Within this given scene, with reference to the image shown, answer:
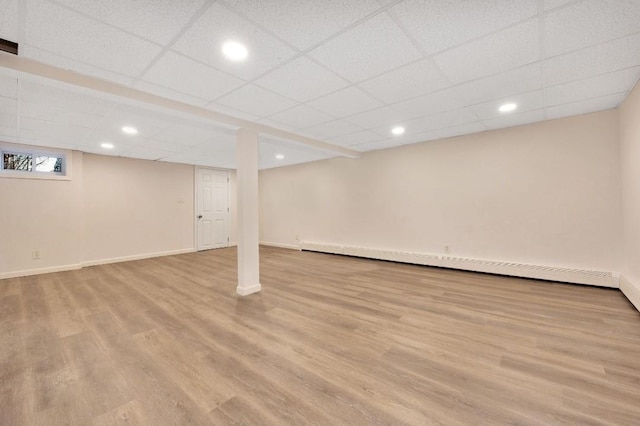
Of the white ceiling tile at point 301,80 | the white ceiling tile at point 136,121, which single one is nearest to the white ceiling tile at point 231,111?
the white ceiling tile at point 136,121

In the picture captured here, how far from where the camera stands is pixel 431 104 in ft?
11.2

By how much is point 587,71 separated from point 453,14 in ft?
6.24

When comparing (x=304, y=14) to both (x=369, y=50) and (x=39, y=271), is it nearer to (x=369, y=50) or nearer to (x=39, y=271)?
(x=369, y=50)

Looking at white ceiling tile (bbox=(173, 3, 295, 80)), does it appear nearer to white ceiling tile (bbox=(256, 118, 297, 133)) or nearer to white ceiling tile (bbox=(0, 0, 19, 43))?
white ceiling tile (bbox=(0, 0, 19, 43))

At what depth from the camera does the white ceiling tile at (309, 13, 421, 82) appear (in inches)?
76.5

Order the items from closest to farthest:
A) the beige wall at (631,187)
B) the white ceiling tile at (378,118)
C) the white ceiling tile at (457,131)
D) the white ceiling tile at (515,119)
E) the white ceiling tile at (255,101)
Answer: the white ceiling tile at (255,101) < the beige wall at (631,187) < the white ceiling tile at (378,118) < the white ceiling tile at (515,119) < the white ceiling tile at (457,131)

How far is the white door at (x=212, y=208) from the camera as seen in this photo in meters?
7.85

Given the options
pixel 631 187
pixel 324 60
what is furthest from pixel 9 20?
pixel 631 187

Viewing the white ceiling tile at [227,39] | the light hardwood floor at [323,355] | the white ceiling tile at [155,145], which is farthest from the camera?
the white ceiling tile at [155,145]

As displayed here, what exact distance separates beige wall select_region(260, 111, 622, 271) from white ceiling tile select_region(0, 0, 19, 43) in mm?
5483

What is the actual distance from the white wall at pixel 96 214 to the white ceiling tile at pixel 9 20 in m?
4.58

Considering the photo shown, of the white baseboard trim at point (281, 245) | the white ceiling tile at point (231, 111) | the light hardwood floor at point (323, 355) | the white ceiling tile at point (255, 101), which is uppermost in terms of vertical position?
the white ceiling tile at point (231, 111)

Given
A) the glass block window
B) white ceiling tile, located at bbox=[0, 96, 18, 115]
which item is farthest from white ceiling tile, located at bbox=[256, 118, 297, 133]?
the glass block window

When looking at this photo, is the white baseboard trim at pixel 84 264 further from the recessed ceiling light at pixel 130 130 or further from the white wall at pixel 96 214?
the recessed ceiling light at pixel 130 130
